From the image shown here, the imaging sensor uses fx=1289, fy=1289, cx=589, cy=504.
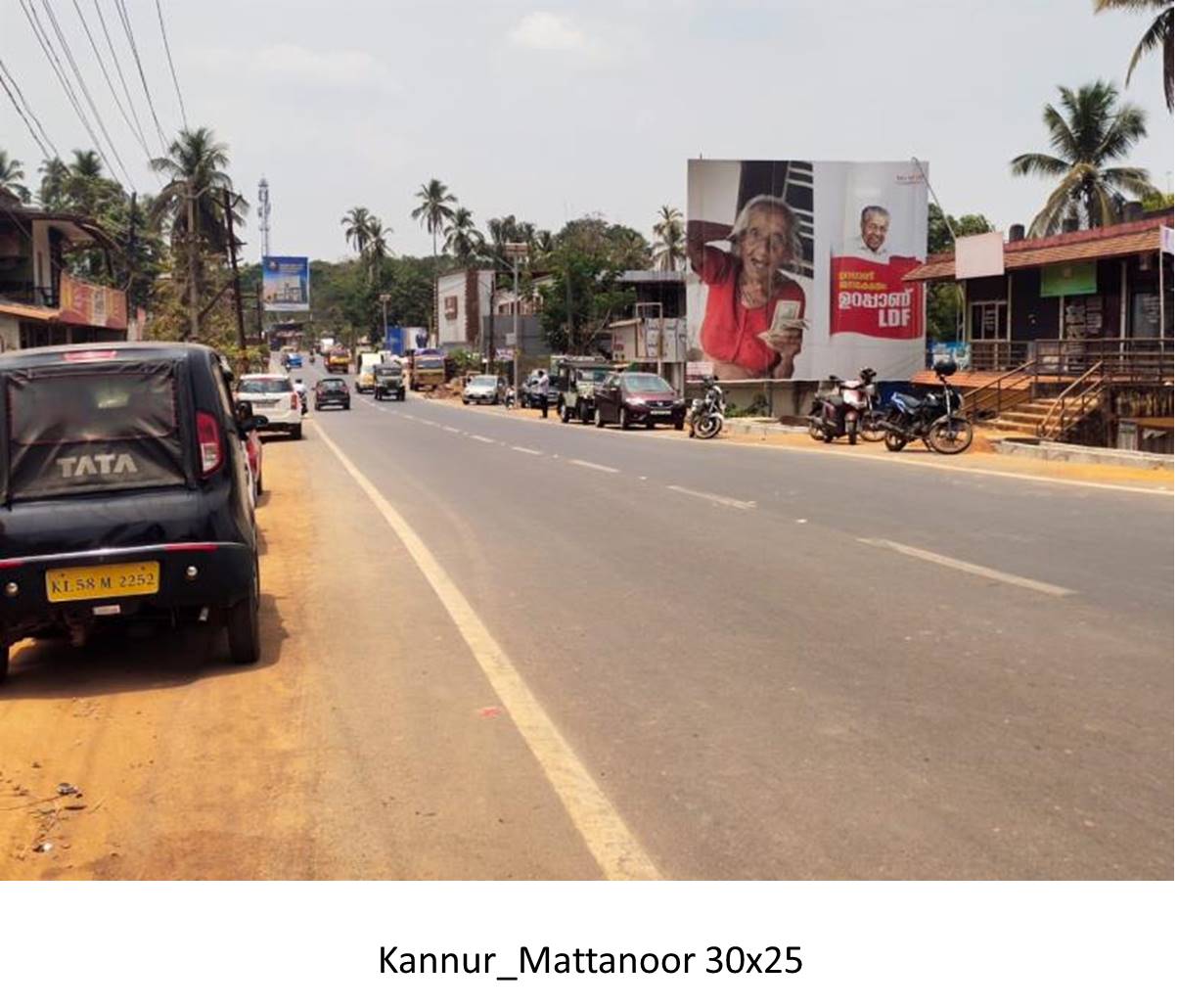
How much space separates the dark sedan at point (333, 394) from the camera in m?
60.3

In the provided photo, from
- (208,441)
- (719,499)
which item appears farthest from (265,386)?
(208,441)

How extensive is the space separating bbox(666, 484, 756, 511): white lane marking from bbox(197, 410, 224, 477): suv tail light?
8.18 m

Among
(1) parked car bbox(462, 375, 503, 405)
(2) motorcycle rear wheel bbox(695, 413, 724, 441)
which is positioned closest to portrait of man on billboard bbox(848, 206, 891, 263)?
(1) parked car bbox(462, 375, 503, 405)

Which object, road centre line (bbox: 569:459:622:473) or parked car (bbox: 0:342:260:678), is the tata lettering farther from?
road centre line (bbox: 569:459:622:473)

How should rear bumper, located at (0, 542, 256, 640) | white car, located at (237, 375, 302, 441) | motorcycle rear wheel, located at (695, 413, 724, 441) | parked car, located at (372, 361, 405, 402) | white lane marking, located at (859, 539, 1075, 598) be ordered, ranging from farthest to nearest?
parked car, located at (372, 361, 405, 402)
white car, located at (237, 375, 302, 441)
motorcycle rear wheel, located at (695, 413, 724, 441)
white lane marking, located at (859, 539, 1075, 598)
rear bumper, located at (0, 542, 256, 640)

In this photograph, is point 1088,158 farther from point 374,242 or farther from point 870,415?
point 374,242

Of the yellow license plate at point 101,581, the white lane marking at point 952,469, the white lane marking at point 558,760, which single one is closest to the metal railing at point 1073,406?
the white lane marking at point 952,469

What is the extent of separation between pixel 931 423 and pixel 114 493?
18.8 m

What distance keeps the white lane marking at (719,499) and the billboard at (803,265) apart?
116ft

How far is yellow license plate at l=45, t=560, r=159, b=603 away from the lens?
22.4 ft

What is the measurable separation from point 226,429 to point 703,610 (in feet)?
11.0

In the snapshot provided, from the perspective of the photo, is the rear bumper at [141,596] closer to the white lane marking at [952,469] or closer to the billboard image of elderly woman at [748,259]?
the white lane marking at [952,469]

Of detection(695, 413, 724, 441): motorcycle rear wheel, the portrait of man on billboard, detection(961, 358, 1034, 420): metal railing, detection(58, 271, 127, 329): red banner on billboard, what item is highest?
the portrait of man on billboard

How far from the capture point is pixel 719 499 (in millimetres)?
15578
